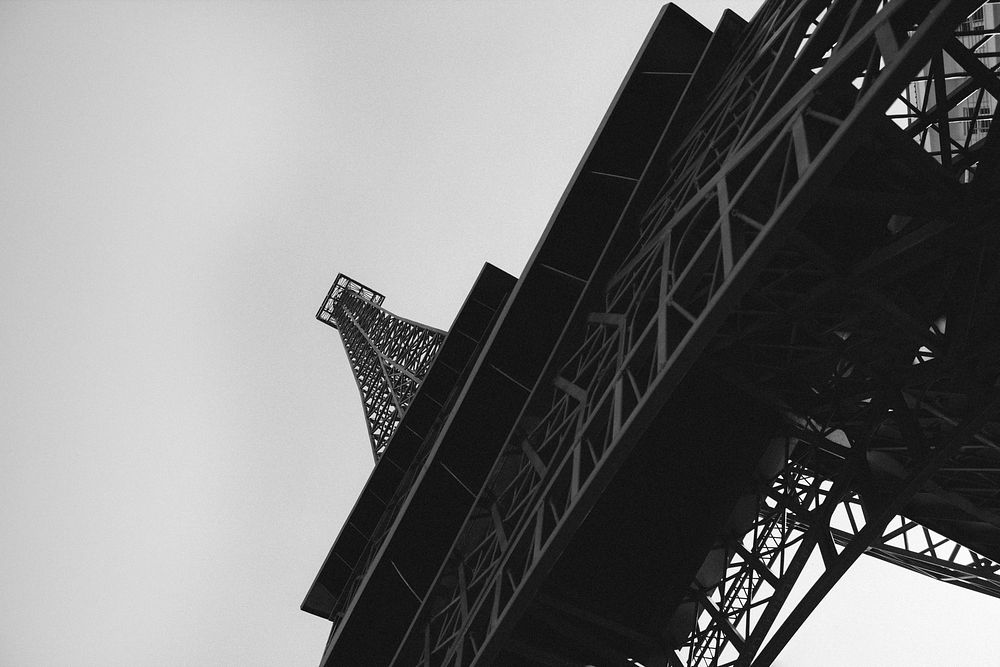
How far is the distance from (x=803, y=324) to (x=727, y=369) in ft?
5.87

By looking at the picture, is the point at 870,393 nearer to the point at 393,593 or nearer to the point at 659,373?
the point at 659,373

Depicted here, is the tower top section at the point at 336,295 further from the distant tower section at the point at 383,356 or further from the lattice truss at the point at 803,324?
the lattice truss at the point at 803,324

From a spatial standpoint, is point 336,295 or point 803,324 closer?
point 803,324

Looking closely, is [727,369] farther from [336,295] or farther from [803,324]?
[336,295]

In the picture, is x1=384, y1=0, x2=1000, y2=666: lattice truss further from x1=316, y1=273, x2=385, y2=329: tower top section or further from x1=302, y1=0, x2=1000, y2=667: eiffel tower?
x1=316, y1=273, x2=385, y2=329: tower top section

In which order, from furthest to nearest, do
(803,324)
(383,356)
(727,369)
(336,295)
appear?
(336,295)
(383,356)
(727,369)
(803,324)

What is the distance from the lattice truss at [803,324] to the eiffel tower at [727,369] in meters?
0.04

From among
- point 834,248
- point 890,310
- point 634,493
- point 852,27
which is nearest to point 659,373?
point 890,310

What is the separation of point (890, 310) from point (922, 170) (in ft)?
6.25

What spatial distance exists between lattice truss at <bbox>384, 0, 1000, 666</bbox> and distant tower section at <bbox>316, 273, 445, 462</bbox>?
19663 mm

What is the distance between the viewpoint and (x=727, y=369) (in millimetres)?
11961

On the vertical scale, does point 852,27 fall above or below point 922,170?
above

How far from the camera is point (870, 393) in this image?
1140 cm

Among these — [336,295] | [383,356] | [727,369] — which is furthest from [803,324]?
[336,295]
